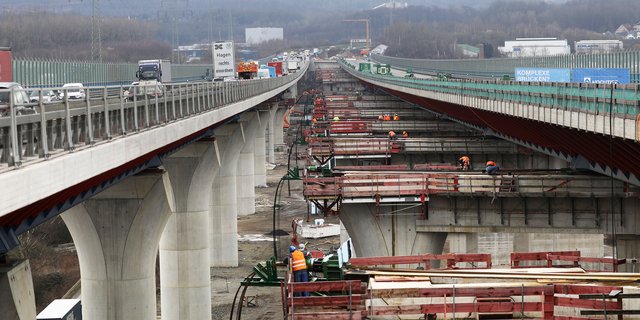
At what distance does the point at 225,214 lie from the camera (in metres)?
82.9

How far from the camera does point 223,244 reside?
262 ft

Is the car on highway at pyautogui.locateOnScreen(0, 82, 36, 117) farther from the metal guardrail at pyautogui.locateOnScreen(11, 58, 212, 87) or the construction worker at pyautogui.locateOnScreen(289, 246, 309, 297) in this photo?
the metal guardrail at pyautogui.locateOnScreen(11, 58, 212, 87)

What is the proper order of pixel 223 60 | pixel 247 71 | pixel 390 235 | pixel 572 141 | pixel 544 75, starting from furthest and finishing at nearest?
pixel 247 71 < pixel 223 60 < pixel 544 75 < pixel 390 235 < pixel 572 141

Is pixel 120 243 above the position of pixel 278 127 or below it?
above

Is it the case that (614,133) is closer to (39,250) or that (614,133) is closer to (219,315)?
(219,315)

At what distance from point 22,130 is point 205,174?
39683 millimetres

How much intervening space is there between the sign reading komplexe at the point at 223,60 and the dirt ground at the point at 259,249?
40.5 feet

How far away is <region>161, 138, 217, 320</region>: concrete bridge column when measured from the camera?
58.0 m

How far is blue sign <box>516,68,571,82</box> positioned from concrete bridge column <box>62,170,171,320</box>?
18260 millimetres

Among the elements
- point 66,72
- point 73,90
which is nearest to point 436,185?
point 66,72

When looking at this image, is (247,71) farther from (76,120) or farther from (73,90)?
(73,90)

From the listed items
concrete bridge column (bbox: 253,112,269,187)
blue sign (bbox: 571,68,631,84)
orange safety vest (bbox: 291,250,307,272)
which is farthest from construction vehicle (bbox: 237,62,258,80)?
orange safety vest (bbox: 291,250,307,272)

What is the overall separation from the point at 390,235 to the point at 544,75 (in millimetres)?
15333

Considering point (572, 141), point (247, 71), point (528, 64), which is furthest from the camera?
point (247, 71)
